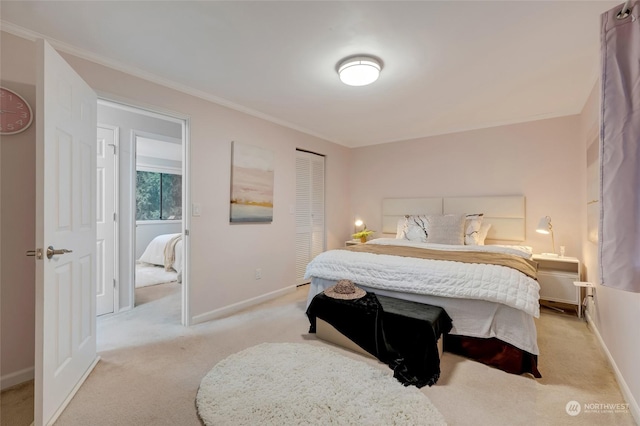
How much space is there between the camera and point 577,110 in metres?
3.30

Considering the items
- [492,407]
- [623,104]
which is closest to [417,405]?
[492,407]

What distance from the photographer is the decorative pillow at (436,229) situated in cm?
363

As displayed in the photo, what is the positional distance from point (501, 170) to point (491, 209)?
57 centimetres

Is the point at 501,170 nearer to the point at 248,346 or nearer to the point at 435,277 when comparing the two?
the point at 435,277

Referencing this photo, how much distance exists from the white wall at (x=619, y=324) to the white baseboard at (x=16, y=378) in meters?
3.50

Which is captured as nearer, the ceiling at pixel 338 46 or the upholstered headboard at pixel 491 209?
the ceiling at pixel 338 46

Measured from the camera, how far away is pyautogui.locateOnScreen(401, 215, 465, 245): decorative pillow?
11.9ft

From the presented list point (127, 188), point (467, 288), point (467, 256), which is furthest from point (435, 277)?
point (127, 188)

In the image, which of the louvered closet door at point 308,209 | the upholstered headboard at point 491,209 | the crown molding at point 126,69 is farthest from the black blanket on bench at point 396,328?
the crown molding at point 126,69

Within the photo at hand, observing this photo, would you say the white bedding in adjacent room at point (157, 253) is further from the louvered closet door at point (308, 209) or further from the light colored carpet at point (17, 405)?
the light colored carpet at point (17, 405)

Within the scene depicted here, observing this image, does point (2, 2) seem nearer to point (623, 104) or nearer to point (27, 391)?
point (27, 391)

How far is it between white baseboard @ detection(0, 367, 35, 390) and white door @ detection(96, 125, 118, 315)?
114 centimetres

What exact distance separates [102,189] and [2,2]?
5.93 feet

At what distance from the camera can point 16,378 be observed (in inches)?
73.9
